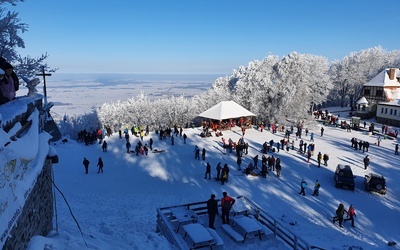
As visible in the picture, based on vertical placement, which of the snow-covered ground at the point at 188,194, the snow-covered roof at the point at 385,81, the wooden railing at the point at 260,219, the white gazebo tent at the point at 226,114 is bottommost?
the snow-covered ground at the point at 188,194

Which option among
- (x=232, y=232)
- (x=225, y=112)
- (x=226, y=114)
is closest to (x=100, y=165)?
(x=232, y=232)

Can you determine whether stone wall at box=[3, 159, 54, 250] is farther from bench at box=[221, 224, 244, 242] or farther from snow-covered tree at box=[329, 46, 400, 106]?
snow-covered tree at box=[329, 46, 400, 106]

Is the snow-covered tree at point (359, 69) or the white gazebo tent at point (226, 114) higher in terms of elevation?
the snow-covered tree at point (359, 69)

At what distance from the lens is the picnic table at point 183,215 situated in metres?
10.5

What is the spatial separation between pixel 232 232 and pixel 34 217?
612 cm

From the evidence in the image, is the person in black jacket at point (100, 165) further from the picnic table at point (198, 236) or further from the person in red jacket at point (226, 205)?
the picnic table at point (198, 236)

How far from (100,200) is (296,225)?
913 cm

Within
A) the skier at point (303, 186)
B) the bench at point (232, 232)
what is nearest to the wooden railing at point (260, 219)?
the bench at point (232, 232)

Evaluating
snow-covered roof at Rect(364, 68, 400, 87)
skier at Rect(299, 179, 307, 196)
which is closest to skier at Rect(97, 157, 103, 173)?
skier at Rect(299, 179, 307, 196)

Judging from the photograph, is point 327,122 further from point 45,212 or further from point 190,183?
point 45,212

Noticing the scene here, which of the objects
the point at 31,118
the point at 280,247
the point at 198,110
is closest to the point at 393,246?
the point at 280,247

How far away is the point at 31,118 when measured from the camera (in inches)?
235

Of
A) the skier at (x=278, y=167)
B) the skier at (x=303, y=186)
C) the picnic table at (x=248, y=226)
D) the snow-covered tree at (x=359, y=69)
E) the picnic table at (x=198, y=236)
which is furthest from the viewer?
the snow-covered tree at (x=359, y=69)

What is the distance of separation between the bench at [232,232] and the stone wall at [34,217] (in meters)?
5.24
